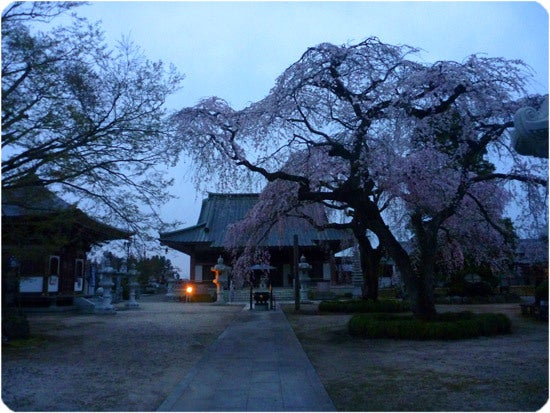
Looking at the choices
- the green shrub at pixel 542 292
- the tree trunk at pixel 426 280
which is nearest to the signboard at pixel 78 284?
the tree trunk at pixel 426 280

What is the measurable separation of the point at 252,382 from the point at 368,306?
14.3m

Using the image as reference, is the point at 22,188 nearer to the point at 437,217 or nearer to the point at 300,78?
the point at 300,78

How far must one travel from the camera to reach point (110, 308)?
22.5 meters

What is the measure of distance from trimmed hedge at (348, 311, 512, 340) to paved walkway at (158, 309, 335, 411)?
2.08 meters

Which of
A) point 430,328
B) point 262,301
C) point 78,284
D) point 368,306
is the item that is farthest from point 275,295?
point 430,328

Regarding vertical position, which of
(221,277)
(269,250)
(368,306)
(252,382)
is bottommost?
(252,382)

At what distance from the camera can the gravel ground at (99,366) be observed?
251 inches

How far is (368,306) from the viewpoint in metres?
20.7

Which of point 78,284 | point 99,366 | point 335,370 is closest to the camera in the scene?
point 335,370

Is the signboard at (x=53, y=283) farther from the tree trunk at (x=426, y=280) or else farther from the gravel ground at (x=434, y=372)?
the tree trunk at (x=426, y=280)

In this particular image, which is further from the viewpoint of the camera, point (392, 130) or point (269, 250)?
point (269, 250)

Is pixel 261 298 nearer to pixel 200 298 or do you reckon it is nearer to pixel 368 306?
pixel 368 306

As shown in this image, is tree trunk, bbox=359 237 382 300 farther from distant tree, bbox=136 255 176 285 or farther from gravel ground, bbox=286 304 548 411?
distant tree, bbox=136 255 176 285

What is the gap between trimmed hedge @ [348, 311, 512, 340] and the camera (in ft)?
38.7
